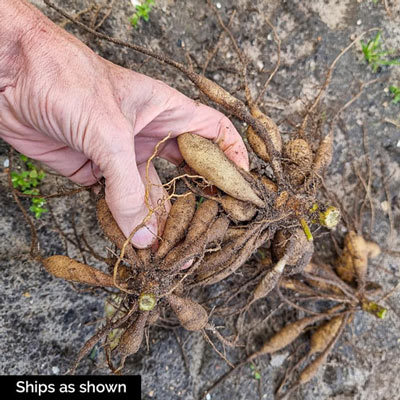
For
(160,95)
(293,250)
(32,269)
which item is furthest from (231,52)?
(32,269)

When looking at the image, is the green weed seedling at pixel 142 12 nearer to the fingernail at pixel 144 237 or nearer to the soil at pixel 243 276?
the soil at pixel 243 276

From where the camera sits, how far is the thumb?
130 centimetres

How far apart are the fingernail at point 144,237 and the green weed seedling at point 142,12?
3.58 ft

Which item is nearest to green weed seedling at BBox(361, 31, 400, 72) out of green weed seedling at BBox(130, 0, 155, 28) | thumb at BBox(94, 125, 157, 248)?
green weed seedling at BBox(130, 0, 155, 28)

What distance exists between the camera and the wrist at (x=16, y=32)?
126 centimetres

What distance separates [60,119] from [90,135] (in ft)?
0.39

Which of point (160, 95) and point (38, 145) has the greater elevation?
point (160, 95)

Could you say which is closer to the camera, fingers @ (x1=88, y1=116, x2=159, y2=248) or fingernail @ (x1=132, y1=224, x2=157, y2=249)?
fingers @ (x1=88, y1=116, x2=159, y2=248)

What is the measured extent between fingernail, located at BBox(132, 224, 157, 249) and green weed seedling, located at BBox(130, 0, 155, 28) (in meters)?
1.09

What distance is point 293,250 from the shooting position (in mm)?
1729

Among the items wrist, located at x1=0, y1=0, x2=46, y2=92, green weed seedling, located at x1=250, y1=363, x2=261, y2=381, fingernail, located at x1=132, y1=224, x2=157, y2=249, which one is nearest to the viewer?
wrist, located at x1=0, y1=0, x2=46, y2=92

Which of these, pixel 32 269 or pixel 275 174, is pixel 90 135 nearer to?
pixel 275 174

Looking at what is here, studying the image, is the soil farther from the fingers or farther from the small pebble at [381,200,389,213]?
the fingers

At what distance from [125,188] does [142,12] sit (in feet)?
3.48
